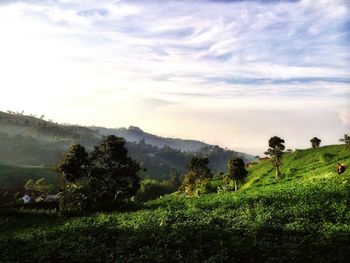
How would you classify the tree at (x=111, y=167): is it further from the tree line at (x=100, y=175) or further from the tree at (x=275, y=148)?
the tree at (x=275, y=148)

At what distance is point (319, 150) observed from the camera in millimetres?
88250

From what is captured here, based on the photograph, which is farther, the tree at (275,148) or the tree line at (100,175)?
the tree at (275,148)

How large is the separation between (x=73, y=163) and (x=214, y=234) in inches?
1272

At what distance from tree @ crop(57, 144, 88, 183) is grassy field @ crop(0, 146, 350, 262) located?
15.0 metres

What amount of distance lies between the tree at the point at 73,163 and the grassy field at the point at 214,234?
49.2 feet

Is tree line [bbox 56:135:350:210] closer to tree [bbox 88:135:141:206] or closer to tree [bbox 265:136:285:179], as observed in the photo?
tree [bbox 88:135:141:206]

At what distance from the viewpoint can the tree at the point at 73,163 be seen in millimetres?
53938

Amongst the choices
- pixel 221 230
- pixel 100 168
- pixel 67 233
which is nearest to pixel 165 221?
pixel 221 230

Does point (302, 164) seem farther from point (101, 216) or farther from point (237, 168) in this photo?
point (101, 216)

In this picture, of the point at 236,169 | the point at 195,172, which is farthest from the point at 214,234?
the point at 195,172

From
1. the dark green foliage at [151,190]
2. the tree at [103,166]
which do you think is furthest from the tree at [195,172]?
the dark green foliage at [151,190]

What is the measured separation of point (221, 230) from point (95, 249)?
26.2 ft

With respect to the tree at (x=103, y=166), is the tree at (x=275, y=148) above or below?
above

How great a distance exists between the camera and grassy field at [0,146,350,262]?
22.2 m
